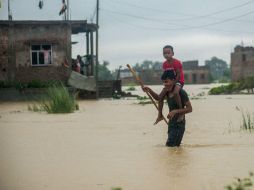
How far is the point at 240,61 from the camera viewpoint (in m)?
60.6

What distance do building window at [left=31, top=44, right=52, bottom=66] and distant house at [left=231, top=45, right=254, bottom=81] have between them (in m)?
34.7

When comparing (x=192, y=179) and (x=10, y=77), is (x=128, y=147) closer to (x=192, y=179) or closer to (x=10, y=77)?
(x=192, y=179)

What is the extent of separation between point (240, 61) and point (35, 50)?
3819 cm

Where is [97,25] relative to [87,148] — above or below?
above

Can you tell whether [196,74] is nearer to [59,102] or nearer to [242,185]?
[59,102]

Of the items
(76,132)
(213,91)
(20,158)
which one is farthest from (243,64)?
(20,158)

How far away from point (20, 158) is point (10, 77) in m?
20.2

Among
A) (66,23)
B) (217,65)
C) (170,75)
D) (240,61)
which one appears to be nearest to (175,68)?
(170,75)

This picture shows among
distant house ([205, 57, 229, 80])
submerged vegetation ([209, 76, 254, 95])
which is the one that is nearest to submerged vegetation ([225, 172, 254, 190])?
submerged vegetation ([209, 76, 254, 95])

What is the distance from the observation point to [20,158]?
686 cm

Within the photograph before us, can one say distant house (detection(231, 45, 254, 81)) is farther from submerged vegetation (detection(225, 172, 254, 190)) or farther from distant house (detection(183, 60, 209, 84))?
submerged vegetation (detection(225, 172, 254, 190))

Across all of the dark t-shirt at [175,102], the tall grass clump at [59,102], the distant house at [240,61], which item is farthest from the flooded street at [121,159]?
the distant house at [240,61]

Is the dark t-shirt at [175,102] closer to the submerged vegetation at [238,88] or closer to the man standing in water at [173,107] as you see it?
the man standing in water at [173,107]

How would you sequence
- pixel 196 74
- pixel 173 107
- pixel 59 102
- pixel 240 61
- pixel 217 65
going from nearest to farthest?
pixel 173 107 < pixel 59 102 < pixel 240 61 < pixel 196 74 < pixel 217 65
